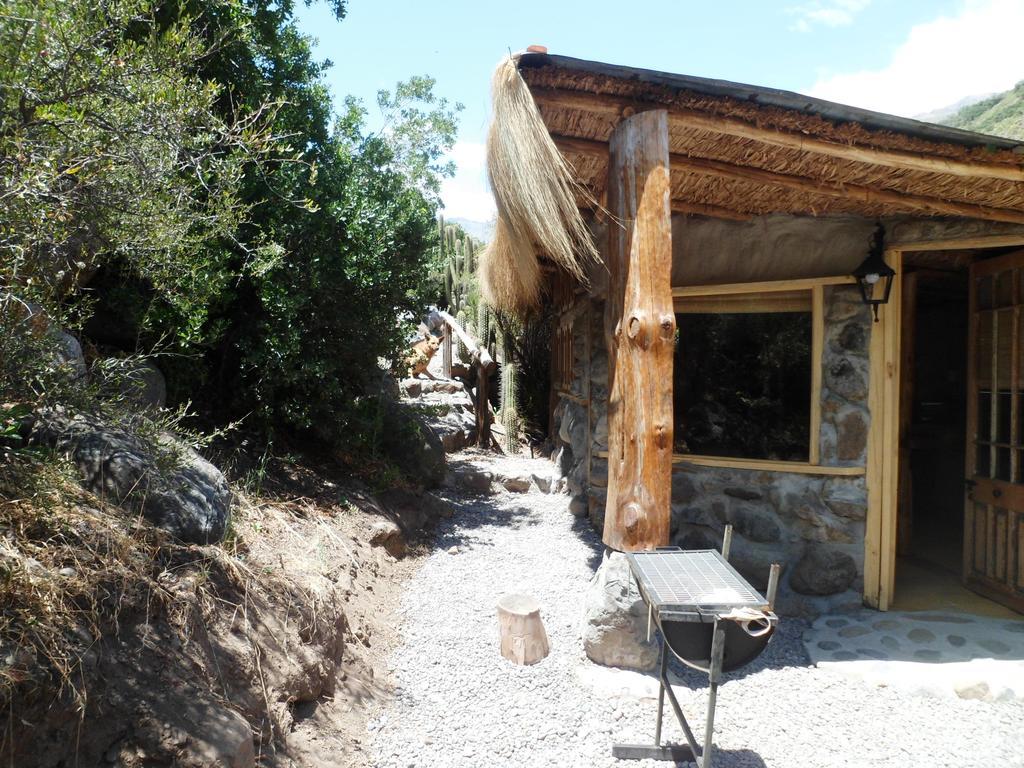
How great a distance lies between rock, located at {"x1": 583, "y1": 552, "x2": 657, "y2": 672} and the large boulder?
181 centimetres

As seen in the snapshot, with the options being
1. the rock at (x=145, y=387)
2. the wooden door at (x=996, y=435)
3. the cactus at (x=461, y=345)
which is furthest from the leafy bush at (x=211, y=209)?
the cactus at (x=461, y=345)

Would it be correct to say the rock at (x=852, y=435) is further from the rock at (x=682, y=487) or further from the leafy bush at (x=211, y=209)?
the leafy bush at (x=211, y=209)

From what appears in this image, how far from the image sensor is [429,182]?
34.0 ft

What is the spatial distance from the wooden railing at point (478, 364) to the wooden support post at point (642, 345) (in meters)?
6.30

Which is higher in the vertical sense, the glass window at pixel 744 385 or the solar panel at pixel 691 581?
the glass window at pixel 744 385

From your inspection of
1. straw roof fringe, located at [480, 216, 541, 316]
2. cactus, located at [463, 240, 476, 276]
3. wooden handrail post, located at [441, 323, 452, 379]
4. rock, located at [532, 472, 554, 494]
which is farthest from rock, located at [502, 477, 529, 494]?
cactus, located at [463, 240, 476, 276]

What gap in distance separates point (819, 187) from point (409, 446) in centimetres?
388

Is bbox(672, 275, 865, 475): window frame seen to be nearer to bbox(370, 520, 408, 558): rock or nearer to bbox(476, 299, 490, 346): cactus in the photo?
bbox(370, 520, 408, 558): rock

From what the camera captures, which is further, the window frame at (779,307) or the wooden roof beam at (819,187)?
the window frame at (779,307)

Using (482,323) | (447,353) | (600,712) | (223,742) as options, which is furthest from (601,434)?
(447,353)

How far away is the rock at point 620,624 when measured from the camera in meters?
2.94

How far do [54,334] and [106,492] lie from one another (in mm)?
612

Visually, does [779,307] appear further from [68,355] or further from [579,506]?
[68,355]

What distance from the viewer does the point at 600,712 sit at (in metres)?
2.72
